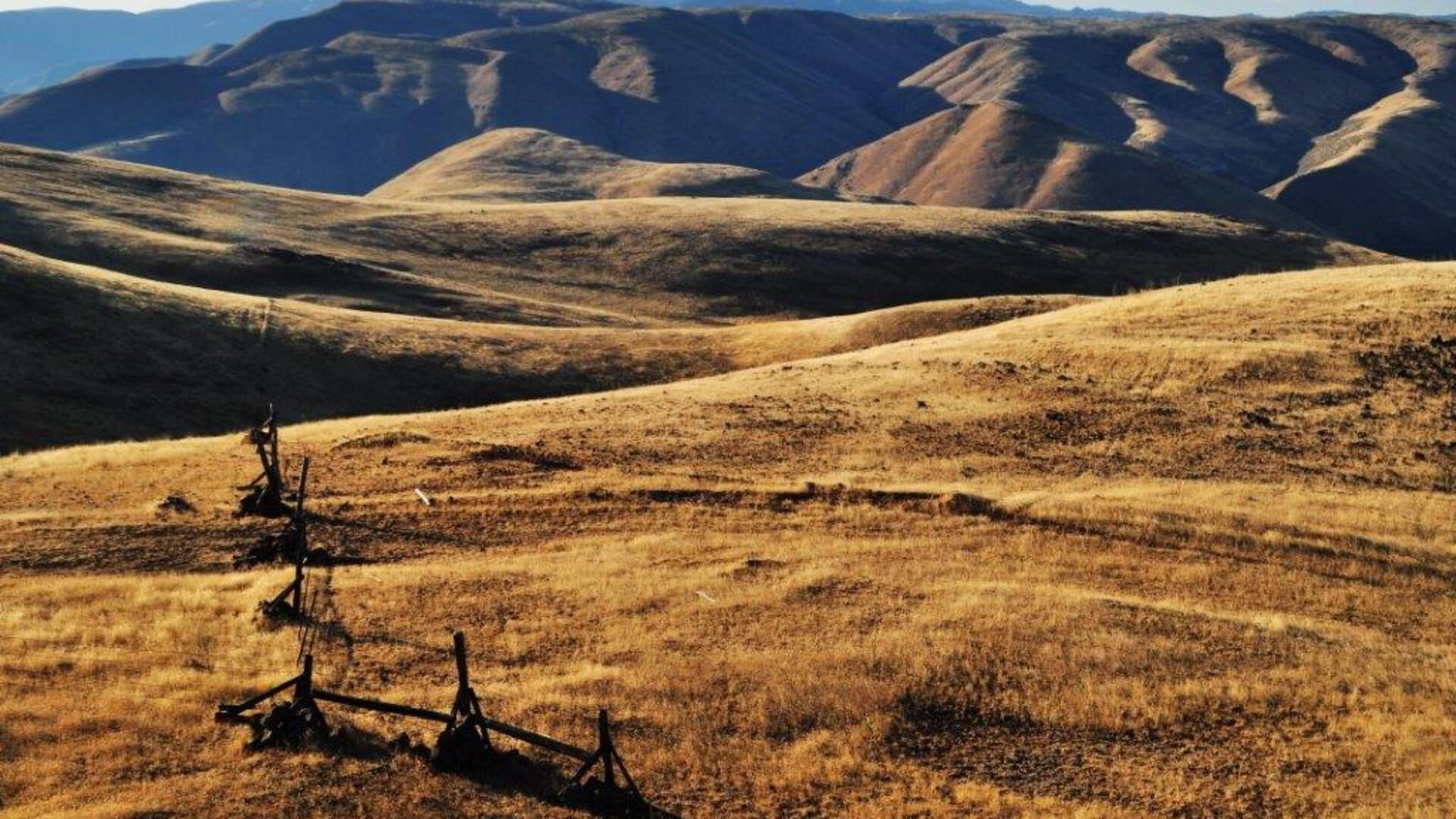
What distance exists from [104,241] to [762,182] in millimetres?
124606

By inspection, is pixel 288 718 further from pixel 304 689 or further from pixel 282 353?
pixel 282 353

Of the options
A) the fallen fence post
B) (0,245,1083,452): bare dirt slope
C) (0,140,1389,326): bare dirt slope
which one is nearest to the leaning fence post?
the fallen fence post

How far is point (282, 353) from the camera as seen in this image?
56.2 meters

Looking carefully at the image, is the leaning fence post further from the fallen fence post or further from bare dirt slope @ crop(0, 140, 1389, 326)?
bare dirt slope @ crop(0, 140, 1389, 326)

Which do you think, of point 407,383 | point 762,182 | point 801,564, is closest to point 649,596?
point 801,564

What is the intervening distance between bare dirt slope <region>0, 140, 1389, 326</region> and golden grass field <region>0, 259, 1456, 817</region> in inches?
1743

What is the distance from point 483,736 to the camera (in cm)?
1748

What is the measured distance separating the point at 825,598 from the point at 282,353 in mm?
41161

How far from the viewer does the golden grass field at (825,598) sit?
17.8 m

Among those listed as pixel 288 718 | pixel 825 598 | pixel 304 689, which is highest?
pixel 304 689

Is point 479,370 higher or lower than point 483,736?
lower

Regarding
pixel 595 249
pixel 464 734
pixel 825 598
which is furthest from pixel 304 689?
pixel 595 249

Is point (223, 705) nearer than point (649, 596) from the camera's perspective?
Yes

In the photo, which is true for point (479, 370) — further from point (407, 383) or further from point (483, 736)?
point (483, 736)
